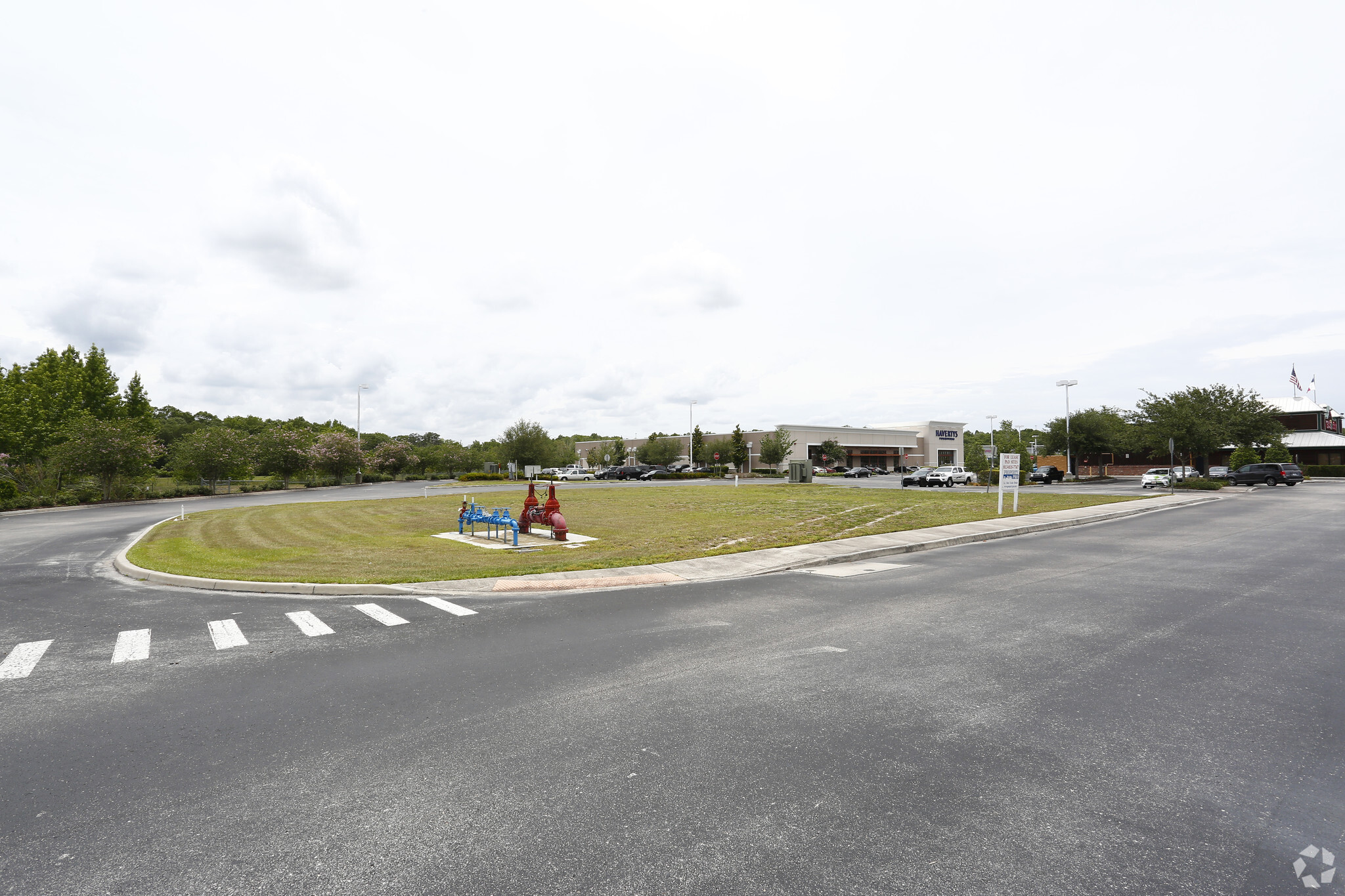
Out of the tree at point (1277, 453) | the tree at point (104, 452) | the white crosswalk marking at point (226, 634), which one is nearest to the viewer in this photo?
the white crosswalk marking at point (226, 634)

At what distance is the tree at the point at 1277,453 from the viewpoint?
57.3 metres

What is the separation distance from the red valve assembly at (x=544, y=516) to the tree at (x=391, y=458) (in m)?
52.3

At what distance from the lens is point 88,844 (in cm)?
351

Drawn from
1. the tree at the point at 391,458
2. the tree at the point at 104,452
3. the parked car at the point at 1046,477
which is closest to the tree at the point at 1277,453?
the parked car at the point at 1046,477

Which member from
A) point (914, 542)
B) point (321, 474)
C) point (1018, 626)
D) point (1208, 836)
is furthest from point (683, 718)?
point (321, 474)

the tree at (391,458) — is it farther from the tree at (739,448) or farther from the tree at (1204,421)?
the tree at (1204,421)

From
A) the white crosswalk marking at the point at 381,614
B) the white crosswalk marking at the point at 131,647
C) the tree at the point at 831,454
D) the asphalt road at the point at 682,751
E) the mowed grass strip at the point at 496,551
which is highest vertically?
the tree at the point at 831,454

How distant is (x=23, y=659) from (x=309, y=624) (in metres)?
2.78

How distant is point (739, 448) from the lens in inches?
3312

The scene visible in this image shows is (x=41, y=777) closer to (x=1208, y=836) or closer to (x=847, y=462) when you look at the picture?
(x=1208, y=836)

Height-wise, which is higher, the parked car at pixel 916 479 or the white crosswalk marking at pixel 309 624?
the parked car at pixel 916 479

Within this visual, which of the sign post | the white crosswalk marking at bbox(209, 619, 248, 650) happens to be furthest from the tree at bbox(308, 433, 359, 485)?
the sign post

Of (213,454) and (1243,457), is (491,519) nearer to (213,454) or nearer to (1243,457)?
(213,454)

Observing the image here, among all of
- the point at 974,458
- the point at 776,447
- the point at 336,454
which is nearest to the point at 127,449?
the point at 336,454
